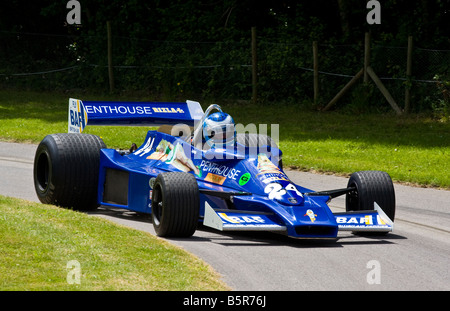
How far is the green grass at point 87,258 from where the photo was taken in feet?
21.4

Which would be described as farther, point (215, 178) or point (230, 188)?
point (215, 178)

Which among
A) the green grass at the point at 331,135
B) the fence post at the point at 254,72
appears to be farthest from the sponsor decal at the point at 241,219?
the fence post at the point at 254,72

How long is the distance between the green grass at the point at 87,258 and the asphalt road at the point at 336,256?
0.35 m

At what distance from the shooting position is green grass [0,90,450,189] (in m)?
14.4

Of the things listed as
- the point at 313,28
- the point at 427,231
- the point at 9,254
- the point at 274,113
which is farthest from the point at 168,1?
the point at 9,254

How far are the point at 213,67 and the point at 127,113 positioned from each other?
13118 millimetres

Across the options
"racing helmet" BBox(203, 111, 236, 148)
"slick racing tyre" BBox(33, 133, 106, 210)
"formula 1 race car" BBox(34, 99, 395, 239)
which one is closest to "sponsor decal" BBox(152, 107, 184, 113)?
"formula 1 race car" BBox(34, 99, 395, 239)

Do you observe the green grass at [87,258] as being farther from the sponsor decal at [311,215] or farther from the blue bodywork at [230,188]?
the sponsor decal at [311,215]

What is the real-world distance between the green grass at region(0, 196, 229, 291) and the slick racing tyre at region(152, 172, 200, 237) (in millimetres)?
237

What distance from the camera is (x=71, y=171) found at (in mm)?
10188

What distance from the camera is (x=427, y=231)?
31.5 ft

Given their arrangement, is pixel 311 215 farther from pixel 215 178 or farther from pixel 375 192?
pixel 215 178

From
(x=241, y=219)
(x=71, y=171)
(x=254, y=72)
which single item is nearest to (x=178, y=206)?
(x=241, y=219)

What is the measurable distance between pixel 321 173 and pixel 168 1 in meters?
15.1
